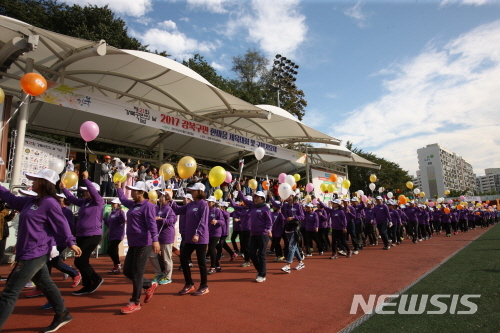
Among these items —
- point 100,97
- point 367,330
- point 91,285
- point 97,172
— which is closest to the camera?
point 367,330

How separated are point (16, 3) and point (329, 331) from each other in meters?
26.7

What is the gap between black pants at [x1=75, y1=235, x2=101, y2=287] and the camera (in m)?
4.65

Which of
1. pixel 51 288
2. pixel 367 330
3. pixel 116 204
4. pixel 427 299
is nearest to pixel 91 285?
pixel 51 288

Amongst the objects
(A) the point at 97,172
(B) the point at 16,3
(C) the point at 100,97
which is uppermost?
(B) the point at 16,3

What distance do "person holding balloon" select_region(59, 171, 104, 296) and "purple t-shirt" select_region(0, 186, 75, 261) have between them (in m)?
1.24

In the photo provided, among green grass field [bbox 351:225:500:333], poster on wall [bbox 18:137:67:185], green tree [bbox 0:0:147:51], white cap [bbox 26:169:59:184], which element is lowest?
green grass field [bbox 351:225:500:333]

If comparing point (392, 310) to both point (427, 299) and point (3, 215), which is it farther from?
point (3, 215)

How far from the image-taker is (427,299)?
4336mm

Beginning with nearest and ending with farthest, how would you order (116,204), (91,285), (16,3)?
(91,285), (116,204), (16,3)

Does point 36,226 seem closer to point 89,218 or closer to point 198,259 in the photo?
point 89,218

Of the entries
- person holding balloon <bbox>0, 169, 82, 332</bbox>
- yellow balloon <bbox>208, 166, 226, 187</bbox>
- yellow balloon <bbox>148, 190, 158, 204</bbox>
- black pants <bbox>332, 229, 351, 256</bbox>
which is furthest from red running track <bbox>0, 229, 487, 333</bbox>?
yellow balloon <bbox>208, 166, 226, 187</bbox>

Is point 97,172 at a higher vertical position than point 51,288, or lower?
higher

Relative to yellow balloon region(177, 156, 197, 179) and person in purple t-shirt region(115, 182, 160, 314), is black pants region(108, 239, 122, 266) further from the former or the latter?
person in purple t-shirt region(115, 182, 160, 314)

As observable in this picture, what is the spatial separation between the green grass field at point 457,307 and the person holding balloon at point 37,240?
335cm
